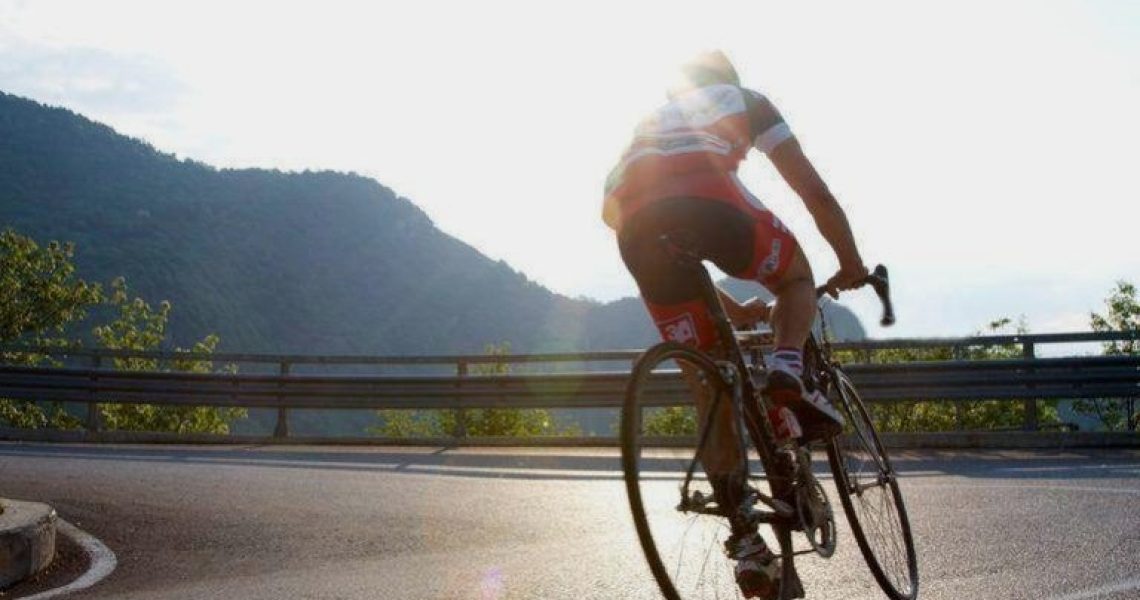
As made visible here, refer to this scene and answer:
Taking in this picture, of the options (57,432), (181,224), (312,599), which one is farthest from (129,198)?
(312,599)

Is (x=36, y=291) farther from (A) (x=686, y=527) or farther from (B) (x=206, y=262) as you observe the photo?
(B) (x=206, y=262)

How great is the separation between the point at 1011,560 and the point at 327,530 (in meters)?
3.74

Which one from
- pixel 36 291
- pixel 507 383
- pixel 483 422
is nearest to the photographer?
pixel 507 383

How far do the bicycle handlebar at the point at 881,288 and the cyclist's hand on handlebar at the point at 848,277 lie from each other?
2 cm

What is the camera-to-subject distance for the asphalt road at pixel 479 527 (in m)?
5.37

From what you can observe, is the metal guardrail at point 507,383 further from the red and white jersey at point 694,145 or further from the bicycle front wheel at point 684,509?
the red and white jersey at point 694,145

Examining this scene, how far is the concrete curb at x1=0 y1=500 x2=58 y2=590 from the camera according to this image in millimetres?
5898

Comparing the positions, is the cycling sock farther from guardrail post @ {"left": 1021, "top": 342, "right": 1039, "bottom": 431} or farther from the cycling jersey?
guardrail post @ {"left": 1021, "top": 342, "right": 1039, "bottom": 431}

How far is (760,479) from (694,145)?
1.01 meters

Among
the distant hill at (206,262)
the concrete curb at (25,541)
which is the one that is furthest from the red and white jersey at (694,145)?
the distant hill at (206,262)

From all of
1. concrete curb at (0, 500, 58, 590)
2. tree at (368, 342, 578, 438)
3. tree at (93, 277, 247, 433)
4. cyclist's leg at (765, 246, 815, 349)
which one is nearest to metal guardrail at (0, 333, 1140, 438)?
tree at (368, 342, 578, 438)

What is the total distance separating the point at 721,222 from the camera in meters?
3.77

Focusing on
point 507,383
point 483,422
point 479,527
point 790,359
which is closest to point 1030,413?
point 507,383

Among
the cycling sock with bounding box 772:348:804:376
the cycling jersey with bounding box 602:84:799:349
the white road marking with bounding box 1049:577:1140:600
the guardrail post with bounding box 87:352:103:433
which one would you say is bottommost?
the guardrail post with bounding box 87:352:103:433
